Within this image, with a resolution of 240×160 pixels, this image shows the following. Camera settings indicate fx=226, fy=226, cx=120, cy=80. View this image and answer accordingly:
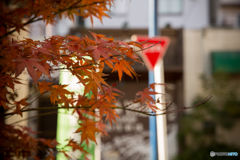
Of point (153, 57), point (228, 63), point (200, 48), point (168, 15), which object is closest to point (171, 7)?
point (168, 15)

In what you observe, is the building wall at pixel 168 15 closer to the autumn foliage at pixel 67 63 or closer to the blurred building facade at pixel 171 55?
the blurred building facade at pixel 171 55

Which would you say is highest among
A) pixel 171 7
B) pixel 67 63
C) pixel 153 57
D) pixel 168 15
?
pixel 171 7

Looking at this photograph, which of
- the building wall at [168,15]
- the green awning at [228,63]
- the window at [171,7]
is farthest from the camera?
the window at [171,7]

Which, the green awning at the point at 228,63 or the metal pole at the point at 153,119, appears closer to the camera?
the metal pole at the point at 153,119

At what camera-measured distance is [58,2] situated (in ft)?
3.60

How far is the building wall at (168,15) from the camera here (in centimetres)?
690

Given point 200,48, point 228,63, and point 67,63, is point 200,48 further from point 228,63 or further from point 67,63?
point 67,63

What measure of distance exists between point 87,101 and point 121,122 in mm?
4552

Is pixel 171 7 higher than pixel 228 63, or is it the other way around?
pixel 171 7

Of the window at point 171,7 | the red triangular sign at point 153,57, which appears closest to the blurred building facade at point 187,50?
the window at point 171,7

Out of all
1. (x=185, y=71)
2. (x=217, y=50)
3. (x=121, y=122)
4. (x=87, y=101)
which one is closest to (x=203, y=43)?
(x=217, y=50)

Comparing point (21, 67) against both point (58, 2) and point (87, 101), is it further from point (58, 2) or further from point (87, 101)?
point (58, 2)

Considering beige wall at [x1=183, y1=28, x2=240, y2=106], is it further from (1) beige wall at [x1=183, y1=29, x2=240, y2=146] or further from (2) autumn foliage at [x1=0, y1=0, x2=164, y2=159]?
(2) autumn foliage at [x1=0, y1=0, x2=164, y2=159]

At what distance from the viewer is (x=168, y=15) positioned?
733cm
